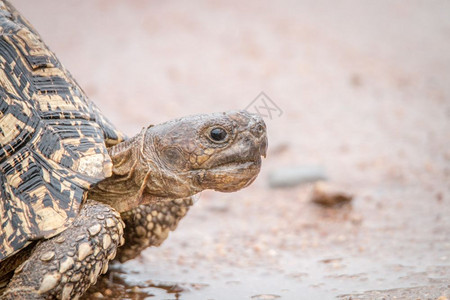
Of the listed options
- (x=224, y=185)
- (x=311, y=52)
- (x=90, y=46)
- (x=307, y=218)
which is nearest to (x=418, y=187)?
(x=307, y=218)

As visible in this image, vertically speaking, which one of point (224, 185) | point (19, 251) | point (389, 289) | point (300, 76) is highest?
point (300, 76)

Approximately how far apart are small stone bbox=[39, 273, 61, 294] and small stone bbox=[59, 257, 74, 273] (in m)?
0.04

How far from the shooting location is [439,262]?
3898 mm

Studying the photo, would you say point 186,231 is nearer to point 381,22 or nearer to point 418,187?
point 418,187

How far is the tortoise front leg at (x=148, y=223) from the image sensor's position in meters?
3.45

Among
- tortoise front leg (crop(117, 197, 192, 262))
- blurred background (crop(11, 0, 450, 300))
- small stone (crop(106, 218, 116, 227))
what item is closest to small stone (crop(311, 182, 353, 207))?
blurred background (crop(11, 0, 450, 300))

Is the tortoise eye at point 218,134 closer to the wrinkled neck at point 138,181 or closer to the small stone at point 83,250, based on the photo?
the wrinkled neck at point 138,181

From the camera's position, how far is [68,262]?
2.57m

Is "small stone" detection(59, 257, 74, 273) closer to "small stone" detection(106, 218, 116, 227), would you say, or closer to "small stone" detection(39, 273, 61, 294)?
"small stone" detection(39, 273, 61, 294)

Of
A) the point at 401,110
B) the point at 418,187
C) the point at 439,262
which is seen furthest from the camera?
the point at 401,110

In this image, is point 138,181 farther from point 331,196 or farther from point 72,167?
point 331,196

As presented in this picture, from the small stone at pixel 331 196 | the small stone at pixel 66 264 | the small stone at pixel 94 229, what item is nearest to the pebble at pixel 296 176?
the small stone at pixel 331 196

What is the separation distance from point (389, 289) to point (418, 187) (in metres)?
3.22

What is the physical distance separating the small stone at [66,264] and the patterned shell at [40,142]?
0.49ft
